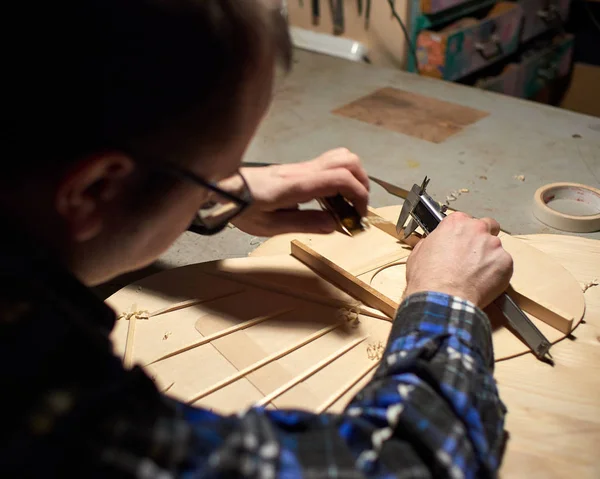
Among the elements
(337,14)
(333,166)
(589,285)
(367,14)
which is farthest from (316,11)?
(589,285)

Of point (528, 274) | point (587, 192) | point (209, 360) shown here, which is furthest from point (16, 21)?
point (587, 192)

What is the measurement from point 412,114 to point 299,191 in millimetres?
1118

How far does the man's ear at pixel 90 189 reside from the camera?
1.83 feet

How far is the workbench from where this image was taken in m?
1.51

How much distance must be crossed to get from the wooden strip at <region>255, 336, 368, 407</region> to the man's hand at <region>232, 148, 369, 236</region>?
0.25 m

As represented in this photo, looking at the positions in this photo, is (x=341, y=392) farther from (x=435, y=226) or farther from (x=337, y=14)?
(x=337, y=14)

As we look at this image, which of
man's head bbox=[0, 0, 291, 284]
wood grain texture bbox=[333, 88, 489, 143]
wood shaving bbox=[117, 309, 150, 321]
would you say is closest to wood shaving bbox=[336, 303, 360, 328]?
wood shaving bbox=[117, 309, 150, 321]

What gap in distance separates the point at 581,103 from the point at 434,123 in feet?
6.40

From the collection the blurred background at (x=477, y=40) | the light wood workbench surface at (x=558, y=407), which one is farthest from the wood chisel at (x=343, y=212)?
the blurred background at (x=477, y=40)

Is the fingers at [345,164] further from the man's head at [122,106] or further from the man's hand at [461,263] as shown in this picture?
the man's head at [122,106]

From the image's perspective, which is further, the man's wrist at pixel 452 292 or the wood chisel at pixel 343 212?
the wood chisel at pixel 343 212

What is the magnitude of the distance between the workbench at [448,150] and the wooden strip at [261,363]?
429 mm

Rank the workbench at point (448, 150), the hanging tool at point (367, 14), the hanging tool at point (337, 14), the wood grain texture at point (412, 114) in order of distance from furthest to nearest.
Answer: the hanging tool at point (337, 14), the hanging tool at point (367, 14), the wood grain texture at point (412, 114), the workbench at point (448, 150)

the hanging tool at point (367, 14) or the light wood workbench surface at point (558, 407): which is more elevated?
the light wood workbench surface at point (558, 407)
